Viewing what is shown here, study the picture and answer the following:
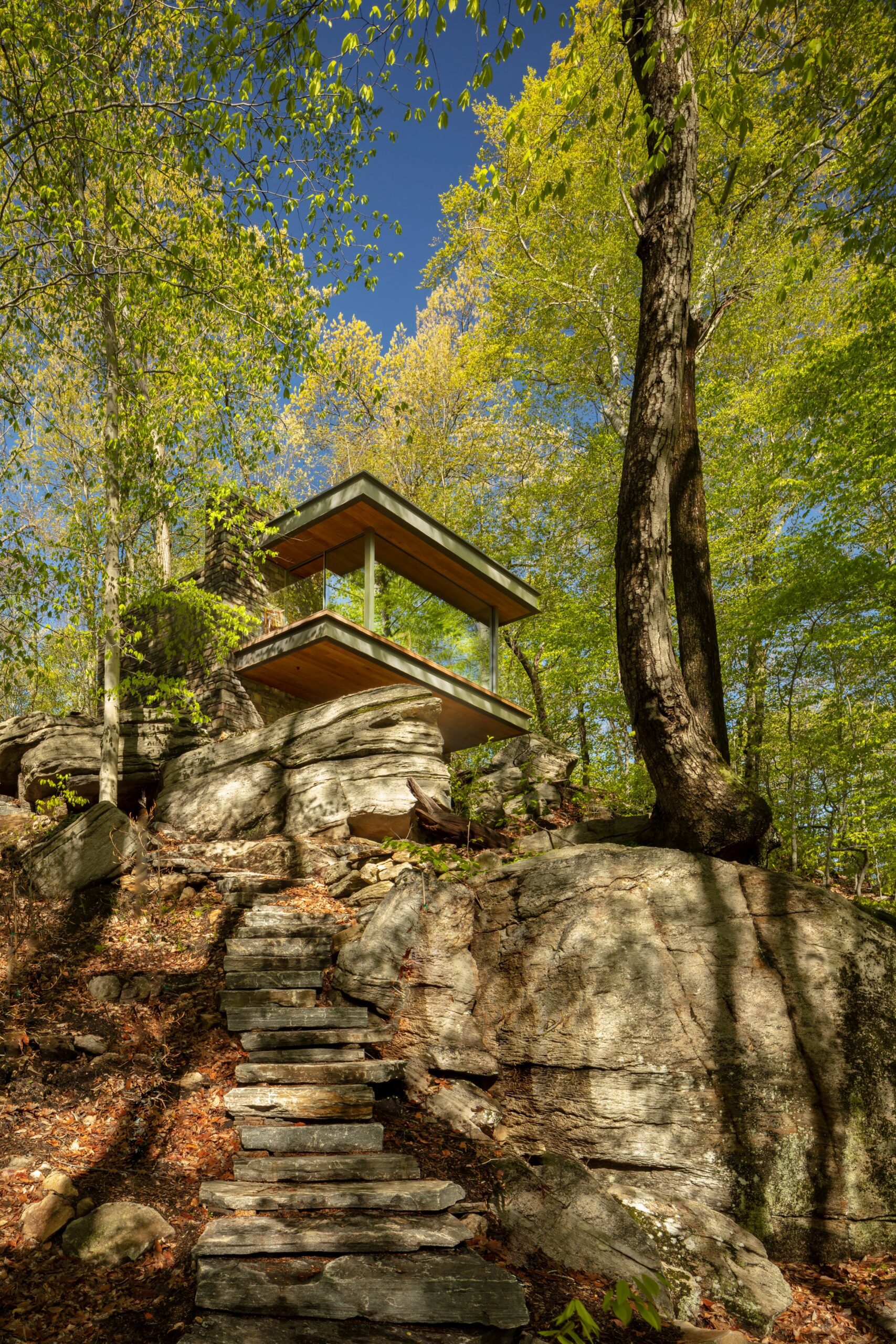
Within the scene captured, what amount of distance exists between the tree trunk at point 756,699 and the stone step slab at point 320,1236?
10811mm

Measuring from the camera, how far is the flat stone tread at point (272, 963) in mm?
5766

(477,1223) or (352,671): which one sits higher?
(352,671)

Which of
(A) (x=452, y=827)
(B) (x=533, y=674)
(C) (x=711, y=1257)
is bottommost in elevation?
(C) (x=711, y=1257)

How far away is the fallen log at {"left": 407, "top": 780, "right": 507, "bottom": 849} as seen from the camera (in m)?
8.77

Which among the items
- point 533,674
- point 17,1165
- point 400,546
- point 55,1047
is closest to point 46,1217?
point 17,1165

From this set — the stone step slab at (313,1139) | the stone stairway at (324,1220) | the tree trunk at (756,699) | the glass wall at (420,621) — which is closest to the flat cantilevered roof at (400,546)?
the glass wall at (420,621)

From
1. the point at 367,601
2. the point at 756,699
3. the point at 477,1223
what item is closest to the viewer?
the point at 477,1223

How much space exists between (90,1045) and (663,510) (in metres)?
5.45

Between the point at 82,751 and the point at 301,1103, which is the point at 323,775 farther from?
the point at 301,1103

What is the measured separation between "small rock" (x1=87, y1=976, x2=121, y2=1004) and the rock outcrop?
1.66 meters

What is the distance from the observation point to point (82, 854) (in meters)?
7.34

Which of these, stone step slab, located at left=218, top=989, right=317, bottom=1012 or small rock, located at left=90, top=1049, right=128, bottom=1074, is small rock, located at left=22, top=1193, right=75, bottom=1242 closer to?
small rock, located at left=90, top=1049, right=128, bottom=1074

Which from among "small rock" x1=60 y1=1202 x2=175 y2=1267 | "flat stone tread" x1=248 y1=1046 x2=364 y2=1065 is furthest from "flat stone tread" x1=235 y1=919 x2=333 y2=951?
"small rock" x1=60 y1=1202 x2=175 y2=1267

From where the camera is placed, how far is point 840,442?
36.1 ft
